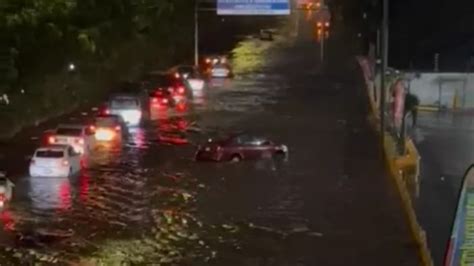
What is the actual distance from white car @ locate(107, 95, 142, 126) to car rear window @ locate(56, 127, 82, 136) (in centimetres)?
1037

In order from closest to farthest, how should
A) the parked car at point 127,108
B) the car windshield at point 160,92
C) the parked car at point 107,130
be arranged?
the parked car at point 107,130 → the parked car at point 127,108 → the car windshield at point 160,92

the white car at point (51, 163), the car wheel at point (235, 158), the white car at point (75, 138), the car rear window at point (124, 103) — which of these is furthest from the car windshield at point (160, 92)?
the white car at point (51, 163)

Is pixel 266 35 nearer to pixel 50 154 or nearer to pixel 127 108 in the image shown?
pixel 127 108

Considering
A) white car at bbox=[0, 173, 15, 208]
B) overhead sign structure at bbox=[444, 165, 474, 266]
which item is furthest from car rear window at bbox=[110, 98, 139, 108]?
overhead sign structure at bbox=[444, 165, 474, 266]

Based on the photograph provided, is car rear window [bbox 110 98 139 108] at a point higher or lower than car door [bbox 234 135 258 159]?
higher

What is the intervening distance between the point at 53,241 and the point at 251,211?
7374 millimetres

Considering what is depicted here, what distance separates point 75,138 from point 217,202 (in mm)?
10843

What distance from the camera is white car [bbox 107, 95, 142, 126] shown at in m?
59.4

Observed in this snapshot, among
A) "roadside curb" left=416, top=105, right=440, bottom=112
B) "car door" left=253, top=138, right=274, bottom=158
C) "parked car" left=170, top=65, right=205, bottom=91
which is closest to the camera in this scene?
"car door" left=253, top=138, right=274, bottom=158

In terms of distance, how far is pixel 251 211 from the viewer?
36.9m

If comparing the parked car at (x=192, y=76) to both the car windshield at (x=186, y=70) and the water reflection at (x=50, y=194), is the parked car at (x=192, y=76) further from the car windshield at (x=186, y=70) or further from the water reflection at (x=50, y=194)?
the water reflection at (x=50, y=194)

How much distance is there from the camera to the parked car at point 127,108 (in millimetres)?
59375

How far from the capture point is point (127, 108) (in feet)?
196

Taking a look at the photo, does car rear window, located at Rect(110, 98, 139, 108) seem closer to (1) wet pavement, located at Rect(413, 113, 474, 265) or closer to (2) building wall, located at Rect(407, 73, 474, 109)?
(1) wet pavement, located at Rect(413, 113, 474, 265)
